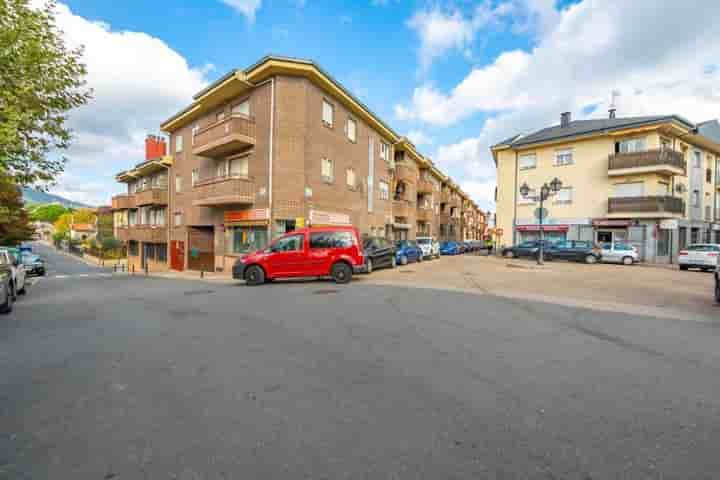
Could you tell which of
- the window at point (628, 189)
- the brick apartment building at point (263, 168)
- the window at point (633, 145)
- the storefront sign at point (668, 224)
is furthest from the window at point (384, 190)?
the storefront sign at point (668, 224)

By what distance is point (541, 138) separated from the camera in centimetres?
2764

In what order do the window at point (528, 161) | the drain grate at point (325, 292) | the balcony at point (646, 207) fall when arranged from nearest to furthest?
the drain grate at point (325, 292), the balcony at point (646, 207), the window at point (528, 161)

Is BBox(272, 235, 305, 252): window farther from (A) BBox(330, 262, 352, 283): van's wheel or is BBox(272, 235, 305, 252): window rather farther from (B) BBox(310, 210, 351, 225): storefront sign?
(B) BBox(310, 210, 351, 225): storefront sign

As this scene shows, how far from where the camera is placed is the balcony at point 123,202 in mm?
28541

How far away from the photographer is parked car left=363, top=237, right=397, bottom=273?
1498 cm

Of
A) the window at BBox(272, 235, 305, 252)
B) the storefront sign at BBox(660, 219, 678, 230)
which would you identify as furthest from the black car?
the window at BBox(272, 235, 305, 252)

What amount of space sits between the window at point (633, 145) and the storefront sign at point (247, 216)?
26638mm

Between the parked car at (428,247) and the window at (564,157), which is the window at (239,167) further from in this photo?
the window at (564,157)

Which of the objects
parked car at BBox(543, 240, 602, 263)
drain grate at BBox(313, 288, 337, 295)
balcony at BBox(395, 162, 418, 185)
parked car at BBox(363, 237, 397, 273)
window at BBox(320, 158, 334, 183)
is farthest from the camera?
balcony at BBox(395, 162, 418, 185)

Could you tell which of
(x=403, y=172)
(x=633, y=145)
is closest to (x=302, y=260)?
(x=403, y=172)

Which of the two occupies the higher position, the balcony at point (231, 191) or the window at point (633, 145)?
the window at point (633, 145)

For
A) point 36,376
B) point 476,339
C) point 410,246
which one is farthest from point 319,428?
point 410,246

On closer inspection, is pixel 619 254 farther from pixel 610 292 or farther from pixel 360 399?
pixel 360 399

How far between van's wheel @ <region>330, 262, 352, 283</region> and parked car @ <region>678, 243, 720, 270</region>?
1842cm
